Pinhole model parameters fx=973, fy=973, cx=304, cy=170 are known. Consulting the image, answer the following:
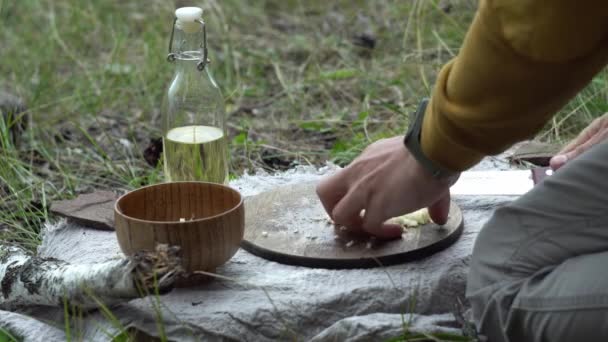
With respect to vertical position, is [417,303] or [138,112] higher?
[417,303]

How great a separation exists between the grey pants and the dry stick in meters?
0.47

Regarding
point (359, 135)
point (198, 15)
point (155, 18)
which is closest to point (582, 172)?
point (198, 15)

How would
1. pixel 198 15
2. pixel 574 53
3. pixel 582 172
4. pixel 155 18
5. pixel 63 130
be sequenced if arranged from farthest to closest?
pixel 155 18
pixel 63 130
pixel 198 15
pixel 582 172
pixel 574 53

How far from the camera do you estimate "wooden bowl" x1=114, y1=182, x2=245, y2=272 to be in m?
1.56

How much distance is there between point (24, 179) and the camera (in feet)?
8.13

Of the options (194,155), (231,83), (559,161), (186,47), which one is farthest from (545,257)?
(231,83)

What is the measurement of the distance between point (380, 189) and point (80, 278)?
51cm

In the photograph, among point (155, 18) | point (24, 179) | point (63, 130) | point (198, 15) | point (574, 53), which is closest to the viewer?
point (574, 53)

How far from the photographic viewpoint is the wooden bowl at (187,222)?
1.56m

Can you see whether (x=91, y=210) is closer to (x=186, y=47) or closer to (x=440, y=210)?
(x=186, y=47)

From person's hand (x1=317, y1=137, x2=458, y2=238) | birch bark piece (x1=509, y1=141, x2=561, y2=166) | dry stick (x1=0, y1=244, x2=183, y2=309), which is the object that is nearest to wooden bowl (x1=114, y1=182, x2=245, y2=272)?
dry stick (x1=0, y1=244, x2=183, y2=309)

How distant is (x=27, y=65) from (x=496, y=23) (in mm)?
2555

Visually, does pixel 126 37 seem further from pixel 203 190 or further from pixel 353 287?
pixel 353 287

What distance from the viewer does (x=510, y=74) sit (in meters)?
1.37
